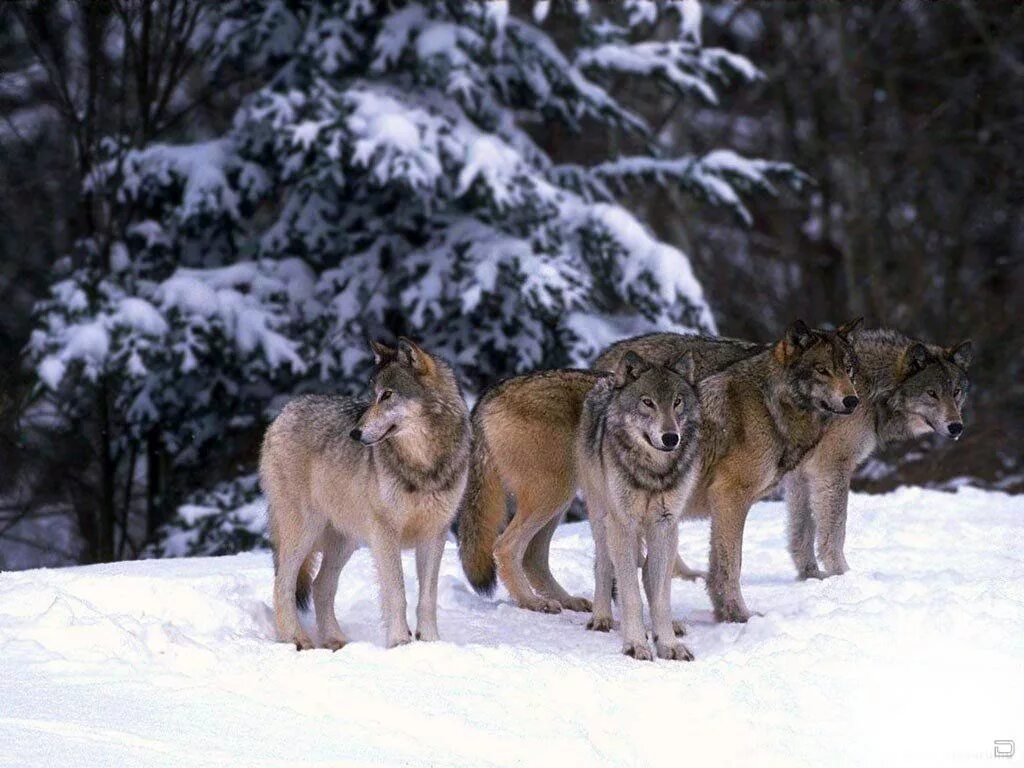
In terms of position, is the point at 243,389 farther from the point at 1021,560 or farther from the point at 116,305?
the point at 1021,560

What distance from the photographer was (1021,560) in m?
9.51

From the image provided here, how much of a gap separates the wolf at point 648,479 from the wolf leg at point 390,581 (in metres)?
1.16

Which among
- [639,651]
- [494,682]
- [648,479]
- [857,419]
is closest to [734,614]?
[639,651]

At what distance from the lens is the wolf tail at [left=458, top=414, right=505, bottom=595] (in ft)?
27.2

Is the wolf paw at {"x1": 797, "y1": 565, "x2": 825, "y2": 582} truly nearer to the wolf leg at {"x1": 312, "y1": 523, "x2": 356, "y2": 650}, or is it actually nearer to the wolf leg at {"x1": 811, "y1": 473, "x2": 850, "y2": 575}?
the wolf leg at {"x1": 811, "y1": 473, "x2": 850, "y2": 575}

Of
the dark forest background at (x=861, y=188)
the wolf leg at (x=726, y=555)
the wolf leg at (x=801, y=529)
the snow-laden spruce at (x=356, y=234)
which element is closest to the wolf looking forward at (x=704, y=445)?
the wolf leg at (x=726, y=555)

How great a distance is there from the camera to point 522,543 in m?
8.40

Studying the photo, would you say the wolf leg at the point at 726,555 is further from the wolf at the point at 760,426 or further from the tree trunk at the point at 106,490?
the tree trunk at the point at 106,490

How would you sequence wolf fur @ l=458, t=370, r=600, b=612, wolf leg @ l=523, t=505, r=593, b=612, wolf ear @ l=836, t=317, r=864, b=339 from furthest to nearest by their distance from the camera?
wolf leg @ l=523, t=505, r=593, b=612 < wolf ear @ l=836, t=317, r=864, b=339 < wolf fur @ l=458, t=370, r=600, b=612

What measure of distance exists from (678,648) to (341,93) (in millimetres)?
8198

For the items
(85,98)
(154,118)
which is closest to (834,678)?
(154,118)

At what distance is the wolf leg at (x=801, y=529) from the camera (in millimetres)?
9148

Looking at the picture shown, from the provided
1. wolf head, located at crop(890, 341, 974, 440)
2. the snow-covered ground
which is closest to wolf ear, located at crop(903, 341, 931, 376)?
wolf head, located at crop(890, 341, 974, 440)

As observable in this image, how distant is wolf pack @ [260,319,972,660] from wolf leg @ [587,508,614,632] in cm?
1
